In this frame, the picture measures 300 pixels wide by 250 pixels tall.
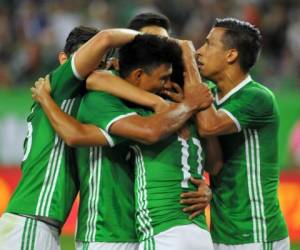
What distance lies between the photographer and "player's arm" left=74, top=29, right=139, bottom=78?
17.4 ft

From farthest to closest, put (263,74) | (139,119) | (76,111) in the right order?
(263,74)
(76,111)
(139,119)

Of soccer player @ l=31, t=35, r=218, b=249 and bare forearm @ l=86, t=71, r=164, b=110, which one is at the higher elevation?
bare forearm @ l=86, t=71, r=164, b=110

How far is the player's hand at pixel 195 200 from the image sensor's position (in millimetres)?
5246

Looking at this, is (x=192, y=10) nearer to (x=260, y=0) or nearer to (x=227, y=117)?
(x=260, y=0)

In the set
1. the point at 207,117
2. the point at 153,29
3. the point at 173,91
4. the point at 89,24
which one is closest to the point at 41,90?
the point at 173,91

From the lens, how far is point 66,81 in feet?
18.1

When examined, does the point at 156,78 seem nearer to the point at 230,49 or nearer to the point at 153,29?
the point at 230,49

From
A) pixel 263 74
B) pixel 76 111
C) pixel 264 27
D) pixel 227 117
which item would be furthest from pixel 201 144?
pixel 264 27

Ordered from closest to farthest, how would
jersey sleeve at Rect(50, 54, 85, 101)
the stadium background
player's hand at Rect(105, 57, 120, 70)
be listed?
jersey sleeve at Rect(50, 54, 85, 101)
player's hand at Rect(105, 57, 120, 70)
the stadium background

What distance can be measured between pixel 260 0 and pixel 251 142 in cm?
Answer: 967

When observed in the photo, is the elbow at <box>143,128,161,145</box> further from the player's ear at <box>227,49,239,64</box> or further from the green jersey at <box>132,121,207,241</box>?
the player's ear at <box>227,49,239,64</box>

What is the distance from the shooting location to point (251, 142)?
226 inches

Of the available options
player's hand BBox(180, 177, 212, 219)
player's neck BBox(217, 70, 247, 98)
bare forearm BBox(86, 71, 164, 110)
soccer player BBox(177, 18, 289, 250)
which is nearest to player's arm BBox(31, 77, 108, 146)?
bare forearm BBox(86, 71, 164, 110)

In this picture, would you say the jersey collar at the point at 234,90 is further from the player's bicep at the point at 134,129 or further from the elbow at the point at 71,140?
the elbow at the point at 71,140
